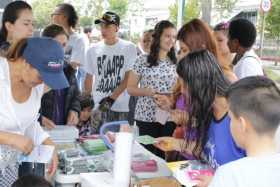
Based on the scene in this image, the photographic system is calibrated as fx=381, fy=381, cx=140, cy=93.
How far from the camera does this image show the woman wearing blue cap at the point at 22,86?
1279 millimetres

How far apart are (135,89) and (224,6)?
1915 mm

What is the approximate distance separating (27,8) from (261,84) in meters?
1.53

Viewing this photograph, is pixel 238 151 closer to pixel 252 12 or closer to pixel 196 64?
pixel 196 64

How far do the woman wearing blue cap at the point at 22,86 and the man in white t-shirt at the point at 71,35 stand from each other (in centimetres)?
132

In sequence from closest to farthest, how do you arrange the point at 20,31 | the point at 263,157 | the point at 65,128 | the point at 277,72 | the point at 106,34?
1. the point at 263,157
2. the point at 65,128
3. the point at 20,31
4. the point at 106,34
5. the point at 277,72

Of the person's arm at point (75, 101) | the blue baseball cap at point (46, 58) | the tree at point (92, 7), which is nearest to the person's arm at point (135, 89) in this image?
the person's arm at point (75, 101)

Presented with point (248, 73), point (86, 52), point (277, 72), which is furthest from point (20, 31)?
point (277, 72)

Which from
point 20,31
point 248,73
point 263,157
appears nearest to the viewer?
point 263,157

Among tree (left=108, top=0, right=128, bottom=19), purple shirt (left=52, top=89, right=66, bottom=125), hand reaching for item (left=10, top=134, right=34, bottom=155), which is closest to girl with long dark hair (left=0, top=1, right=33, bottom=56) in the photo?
purple shirt (left=52, top=89, right=66, bottom=125)

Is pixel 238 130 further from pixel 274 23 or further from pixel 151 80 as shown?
pixel 274 23

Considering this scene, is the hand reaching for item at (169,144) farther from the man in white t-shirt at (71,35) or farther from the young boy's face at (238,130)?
the man in white t-shirt at (71,35)

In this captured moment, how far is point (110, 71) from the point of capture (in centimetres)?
277

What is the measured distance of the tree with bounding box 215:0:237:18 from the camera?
3.83 metres

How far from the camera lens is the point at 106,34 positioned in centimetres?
279
